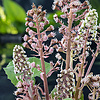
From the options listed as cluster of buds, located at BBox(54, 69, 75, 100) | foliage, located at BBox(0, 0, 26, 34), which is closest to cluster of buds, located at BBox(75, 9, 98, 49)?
cluster of buds, located at BBox(54, 69, 75, 100)

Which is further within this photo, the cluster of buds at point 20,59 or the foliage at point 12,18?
the foliage at point 12,18

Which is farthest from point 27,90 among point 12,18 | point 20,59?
point 12,18

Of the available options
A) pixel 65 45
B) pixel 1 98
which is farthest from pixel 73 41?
pixel 1 98

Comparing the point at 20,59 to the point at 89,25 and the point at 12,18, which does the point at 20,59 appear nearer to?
the point at 89,25

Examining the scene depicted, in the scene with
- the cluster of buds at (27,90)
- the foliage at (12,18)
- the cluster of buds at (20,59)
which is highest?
the foliage at (12,18)

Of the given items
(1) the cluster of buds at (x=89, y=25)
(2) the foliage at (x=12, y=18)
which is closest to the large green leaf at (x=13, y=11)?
(2) the foliage at (x=12, y=18)

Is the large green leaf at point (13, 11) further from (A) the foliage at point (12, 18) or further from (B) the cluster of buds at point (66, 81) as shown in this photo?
(B) the cluster of buds at point (66, 81)

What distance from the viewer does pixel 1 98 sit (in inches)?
21.3

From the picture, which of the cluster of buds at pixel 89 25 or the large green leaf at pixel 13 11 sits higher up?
the large green leaf at pixel 13 11

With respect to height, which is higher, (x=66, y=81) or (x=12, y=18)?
(x=12, y=18)

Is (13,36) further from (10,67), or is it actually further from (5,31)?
(10,67)

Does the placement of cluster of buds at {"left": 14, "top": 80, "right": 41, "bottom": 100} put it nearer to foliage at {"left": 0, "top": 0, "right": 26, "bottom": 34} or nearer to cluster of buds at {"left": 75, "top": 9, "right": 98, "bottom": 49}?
cluster of buds at {"left": 75, "top": 9, "right": 98, "bottom": 49}

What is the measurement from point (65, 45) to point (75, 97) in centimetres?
8

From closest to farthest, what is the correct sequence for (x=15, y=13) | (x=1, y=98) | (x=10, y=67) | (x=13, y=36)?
(x=10, y=67)
(x=1, y=98)
(x=13, y=36)
(x=15, y=13)
